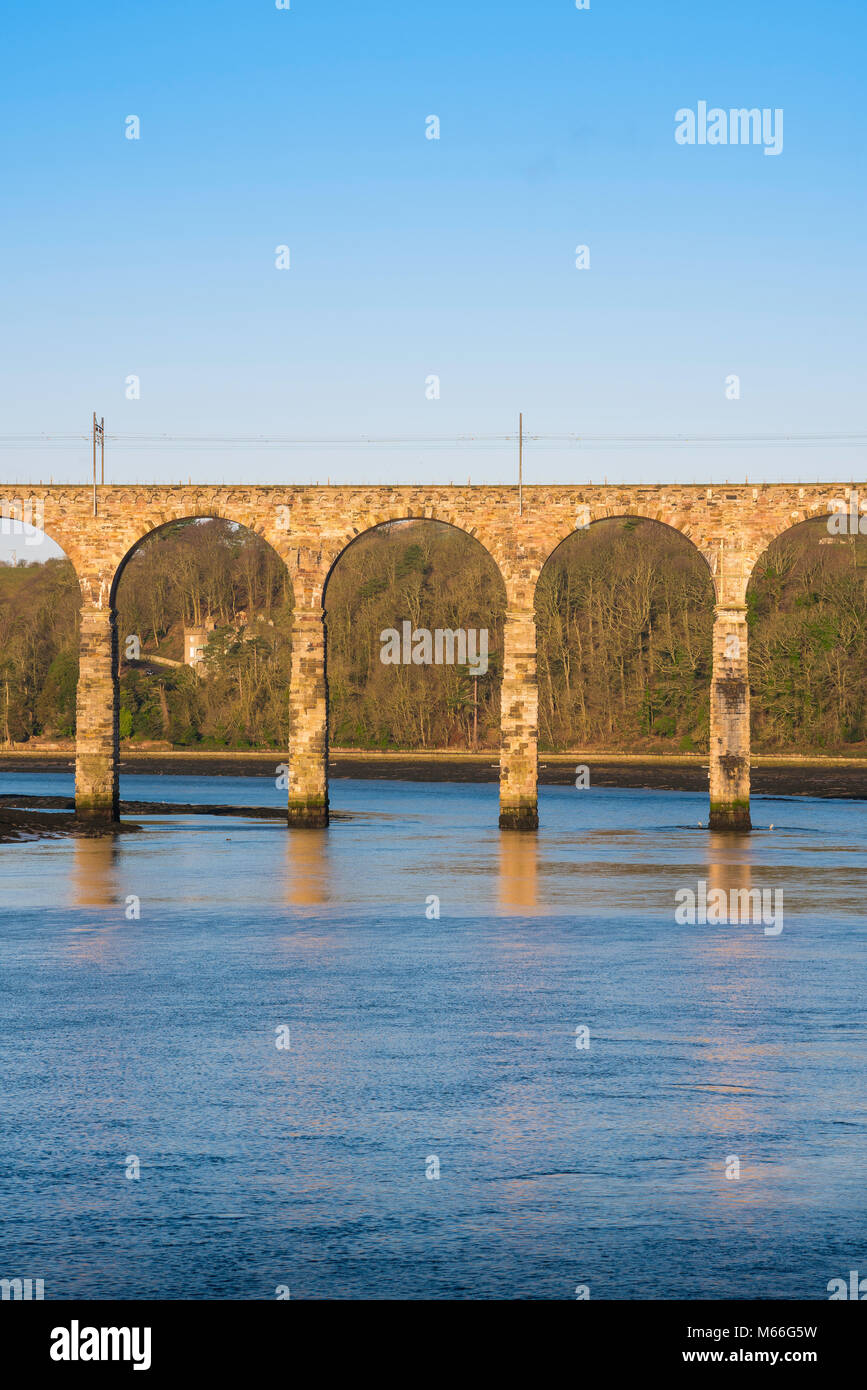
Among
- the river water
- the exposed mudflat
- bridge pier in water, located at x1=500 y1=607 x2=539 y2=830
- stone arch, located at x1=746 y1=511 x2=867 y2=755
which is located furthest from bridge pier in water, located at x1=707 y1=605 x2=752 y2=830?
stone arch, located at x1=746 y1=511 x2=867 y2=755

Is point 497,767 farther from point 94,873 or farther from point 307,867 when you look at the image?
point 94,873

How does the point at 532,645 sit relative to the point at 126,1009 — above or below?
above

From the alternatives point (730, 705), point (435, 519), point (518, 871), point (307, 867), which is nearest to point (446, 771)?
point (435, 519)

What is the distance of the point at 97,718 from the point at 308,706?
598 cm

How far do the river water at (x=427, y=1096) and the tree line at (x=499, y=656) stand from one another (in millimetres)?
60622

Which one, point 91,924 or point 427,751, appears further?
point 427,751

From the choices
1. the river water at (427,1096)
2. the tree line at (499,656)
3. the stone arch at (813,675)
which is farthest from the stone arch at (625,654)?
the river water at (427,1096)

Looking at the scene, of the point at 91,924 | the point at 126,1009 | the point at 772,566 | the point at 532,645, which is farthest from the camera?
the point at 772,566

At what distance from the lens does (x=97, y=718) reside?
1713 inches
